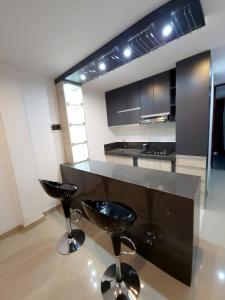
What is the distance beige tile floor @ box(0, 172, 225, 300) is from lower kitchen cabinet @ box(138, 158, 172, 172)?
41.2 inches

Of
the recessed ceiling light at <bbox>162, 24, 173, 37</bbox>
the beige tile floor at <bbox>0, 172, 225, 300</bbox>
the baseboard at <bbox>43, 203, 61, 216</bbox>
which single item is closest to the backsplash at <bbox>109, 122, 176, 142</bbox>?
the beige tile floor at <bbox>0, 172, 225, 300</bbox>

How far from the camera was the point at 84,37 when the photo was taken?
1.65 m

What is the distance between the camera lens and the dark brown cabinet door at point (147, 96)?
3049 millimetres

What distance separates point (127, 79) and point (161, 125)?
4.21 feet

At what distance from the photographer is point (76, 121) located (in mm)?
2982

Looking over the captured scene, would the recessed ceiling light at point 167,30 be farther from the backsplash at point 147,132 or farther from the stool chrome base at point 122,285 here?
the stool chrome base at point 122,285

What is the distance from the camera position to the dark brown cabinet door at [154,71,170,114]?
9.18 ft

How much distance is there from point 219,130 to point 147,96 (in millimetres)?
2757

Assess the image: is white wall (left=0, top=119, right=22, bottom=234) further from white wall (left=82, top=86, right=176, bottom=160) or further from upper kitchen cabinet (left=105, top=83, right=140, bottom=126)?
upper kitchen cabinet (left=105, top=83, right=140, bottom=126)

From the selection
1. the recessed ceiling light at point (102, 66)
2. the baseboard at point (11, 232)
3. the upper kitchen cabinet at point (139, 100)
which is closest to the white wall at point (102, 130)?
the upper kitchen cabinet at point (139, 100)

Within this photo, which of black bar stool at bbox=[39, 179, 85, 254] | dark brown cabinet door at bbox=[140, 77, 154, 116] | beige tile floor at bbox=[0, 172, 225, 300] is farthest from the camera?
dark brown cabinet door at bbox=[140, 77, 154, 116]

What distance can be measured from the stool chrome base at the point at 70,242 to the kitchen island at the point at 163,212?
0.70m

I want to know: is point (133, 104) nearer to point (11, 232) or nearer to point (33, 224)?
point (33, 224)

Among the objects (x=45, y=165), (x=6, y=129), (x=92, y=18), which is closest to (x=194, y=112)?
(x=92, y=18)
